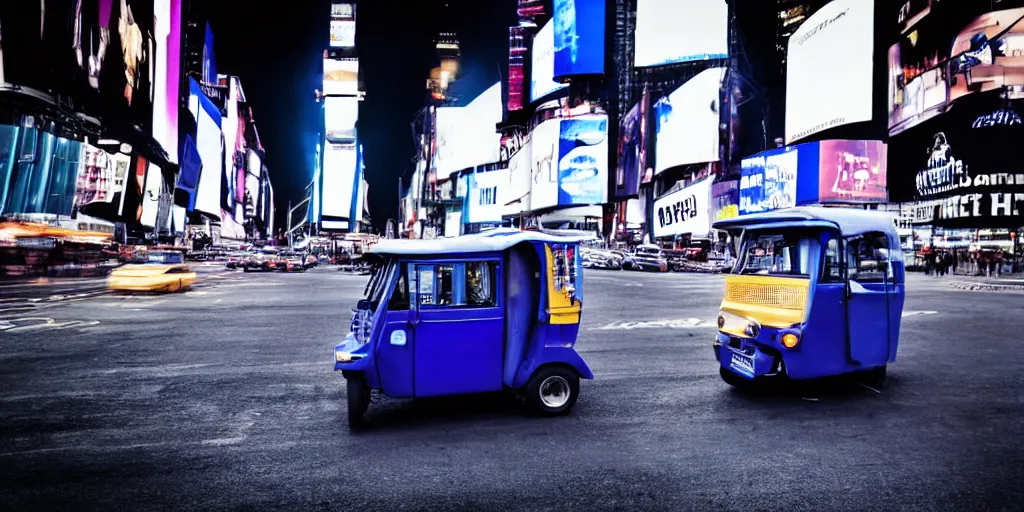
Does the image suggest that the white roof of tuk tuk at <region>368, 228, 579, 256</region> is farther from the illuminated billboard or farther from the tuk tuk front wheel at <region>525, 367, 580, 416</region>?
the illuminated billboard

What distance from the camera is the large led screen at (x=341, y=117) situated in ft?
625

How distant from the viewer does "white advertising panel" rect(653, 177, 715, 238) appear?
65.7 m

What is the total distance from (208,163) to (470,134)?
4574cm

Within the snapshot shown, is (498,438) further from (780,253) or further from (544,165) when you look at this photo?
(544,165)

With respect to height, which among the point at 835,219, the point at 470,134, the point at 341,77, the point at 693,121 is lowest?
the point at 835,219

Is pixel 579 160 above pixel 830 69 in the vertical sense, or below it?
below

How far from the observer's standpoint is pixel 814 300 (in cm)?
711

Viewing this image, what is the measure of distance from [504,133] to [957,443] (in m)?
110

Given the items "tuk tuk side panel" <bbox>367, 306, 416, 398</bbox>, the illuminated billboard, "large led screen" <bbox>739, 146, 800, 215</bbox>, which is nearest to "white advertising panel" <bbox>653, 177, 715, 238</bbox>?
"large led screen" <bbox>739, 146, 800, 215</bbox>

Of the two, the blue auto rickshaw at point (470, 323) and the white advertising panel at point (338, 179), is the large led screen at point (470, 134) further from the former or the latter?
the blue auto rickshaw at point (470, 323)

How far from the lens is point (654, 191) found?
7631 centimetres

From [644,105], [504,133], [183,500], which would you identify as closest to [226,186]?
[504,133]

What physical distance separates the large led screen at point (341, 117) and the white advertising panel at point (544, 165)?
4516 inches

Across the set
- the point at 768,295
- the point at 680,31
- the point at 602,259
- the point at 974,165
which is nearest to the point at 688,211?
the point at 602,259
